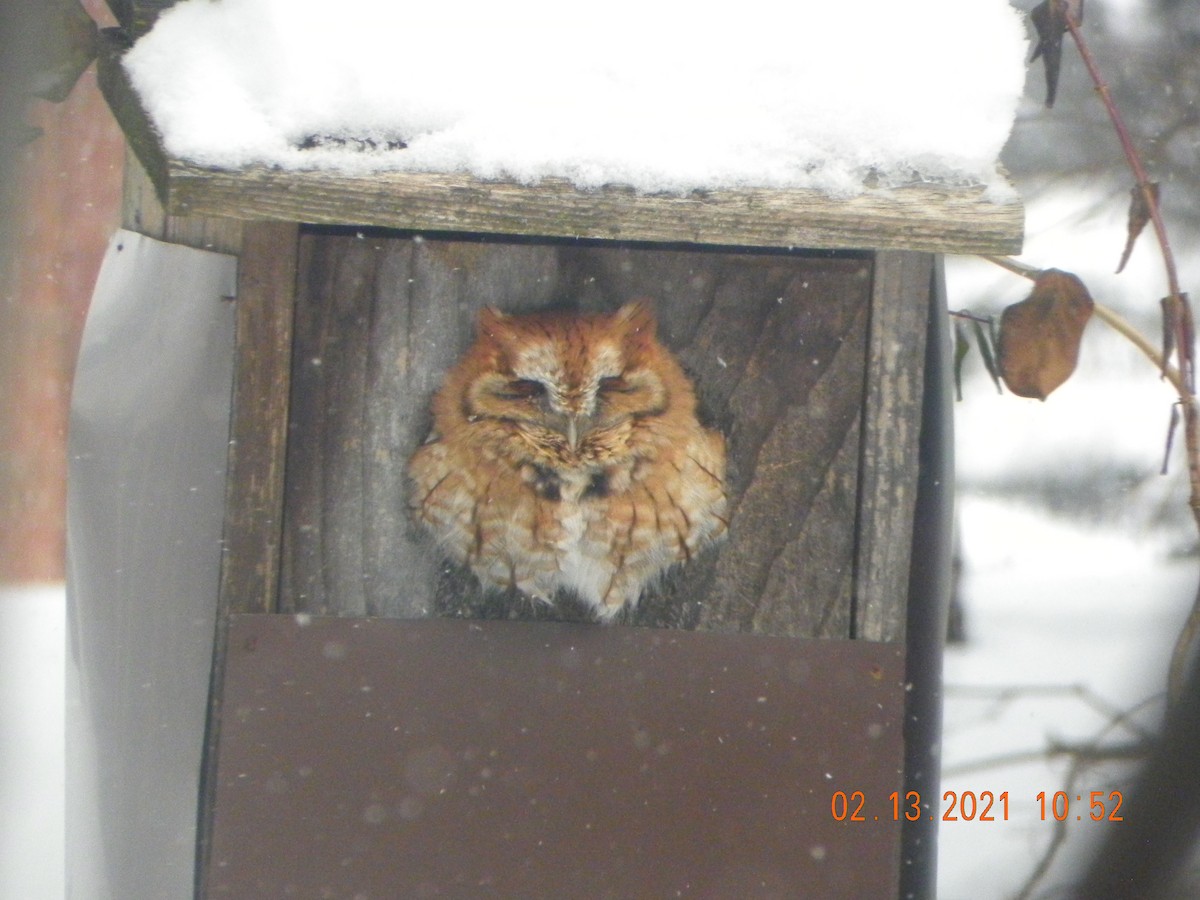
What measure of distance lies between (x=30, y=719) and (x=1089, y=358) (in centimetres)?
285

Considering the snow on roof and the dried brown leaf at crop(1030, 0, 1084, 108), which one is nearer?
the snow on roof

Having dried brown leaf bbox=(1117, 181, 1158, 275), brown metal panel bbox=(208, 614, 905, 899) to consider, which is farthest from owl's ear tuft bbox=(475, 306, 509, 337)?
dried brown leaf bbox=(1117, 181, 1158, 275)

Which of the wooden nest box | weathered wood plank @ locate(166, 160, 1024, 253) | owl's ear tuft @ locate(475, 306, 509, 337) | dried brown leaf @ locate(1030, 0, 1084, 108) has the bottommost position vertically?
the wooden nest box

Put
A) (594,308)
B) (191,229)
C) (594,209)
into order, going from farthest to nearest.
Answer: (191,229) → (594,308) → (594,209)

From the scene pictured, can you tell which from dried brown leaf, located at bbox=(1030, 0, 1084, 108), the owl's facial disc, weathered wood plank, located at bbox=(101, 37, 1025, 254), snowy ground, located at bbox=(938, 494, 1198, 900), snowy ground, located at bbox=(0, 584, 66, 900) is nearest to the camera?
weathered wood plank, located at bbox=(101, 37, 1025, 254)

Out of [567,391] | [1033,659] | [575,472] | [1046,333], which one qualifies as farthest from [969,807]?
[567,391]

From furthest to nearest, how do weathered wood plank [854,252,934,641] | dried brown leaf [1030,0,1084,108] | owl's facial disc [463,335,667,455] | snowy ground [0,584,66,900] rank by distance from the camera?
snowy ground [0,584,66,900] → dried brown leaf [1030,0,1084,108] → weathered wood plank [854,252,934,641] → owl's facial disc [463,335,667,455]

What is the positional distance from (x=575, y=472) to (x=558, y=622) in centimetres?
22

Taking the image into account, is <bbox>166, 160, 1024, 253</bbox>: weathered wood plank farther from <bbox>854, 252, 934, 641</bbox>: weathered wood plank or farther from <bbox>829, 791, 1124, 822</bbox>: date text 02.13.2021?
<bbox>829, 791, 1124, 822</bbox>: date text 02.13.2021

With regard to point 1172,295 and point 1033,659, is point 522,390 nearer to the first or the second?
point 1172,295

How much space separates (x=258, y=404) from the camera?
1.62m

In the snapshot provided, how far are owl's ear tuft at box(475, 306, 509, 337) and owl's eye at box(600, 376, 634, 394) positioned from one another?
0.51 feet

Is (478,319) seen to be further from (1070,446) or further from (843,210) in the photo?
(1070,446)

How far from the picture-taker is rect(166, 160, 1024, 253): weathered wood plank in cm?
138
